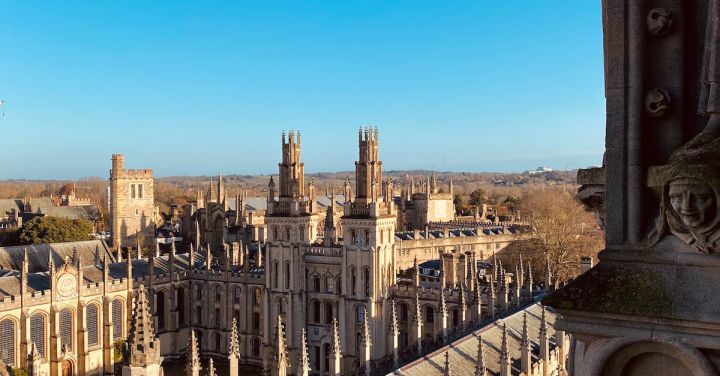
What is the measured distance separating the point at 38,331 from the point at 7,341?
171 cm

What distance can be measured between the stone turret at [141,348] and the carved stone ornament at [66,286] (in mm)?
26964

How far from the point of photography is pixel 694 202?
11.5ft

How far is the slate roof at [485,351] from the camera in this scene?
65.4ft

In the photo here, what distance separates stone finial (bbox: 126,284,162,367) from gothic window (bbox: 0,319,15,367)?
83.8ft

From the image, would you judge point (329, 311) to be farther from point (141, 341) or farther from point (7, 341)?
point (141, 341)

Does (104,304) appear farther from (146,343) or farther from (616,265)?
(616,265)

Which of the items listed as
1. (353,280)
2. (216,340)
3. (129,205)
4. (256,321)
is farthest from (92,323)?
(129,205)

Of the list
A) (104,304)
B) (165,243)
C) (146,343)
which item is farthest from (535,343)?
(165,243)

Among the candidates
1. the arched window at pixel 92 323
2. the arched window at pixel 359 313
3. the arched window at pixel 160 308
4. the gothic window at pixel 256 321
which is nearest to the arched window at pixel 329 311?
the arched window at pixel 359 313

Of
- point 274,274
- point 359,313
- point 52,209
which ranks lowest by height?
point 359,313

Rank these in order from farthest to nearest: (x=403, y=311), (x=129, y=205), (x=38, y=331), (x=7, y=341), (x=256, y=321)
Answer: (x=129, y=205)
(x=256, y=321)
(x=403, y=311)
(x=38, y=331)
(x=7, y=341)

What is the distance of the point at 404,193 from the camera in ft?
279

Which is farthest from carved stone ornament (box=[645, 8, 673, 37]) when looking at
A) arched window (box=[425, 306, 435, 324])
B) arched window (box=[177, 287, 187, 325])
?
arched window (box=[177, 287, 187, 325])

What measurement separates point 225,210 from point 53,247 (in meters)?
21.8
